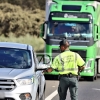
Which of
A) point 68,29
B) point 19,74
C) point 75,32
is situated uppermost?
point 19,74

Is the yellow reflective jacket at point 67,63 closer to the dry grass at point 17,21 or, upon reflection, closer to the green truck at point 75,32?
the green truck at point 75,32

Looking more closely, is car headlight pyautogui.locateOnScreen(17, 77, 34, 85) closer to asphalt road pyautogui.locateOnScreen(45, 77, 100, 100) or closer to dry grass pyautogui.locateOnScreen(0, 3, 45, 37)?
asphalt road pyautogui.locateOnScreen(45, 77, 100, 100)

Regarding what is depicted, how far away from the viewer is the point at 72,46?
21.5 m

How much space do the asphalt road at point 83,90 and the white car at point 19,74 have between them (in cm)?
382

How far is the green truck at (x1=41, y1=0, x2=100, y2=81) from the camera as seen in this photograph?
21484 mm

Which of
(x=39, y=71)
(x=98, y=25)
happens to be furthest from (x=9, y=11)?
(x=39, y=71)

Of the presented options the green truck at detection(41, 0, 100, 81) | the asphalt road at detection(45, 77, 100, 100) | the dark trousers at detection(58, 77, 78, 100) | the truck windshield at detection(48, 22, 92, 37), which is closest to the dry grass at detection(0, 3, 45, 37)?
the green truck at detection(41, 0, 100, 81)

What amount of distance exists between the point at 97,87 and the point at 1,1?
51032mm

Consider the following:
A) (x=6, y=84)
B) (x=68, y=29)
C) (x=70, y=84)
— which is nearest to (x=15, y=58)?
(x=6, y=84)

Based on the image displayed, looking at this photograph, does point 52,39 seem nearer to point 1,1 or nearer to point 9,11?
point 9,11

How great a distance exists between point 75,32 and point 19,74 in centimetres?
1102

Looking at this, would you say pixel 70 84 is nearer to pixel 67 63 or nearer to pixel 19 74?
pixel 67 63

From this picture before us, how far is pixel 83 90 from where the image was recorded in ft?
60.3

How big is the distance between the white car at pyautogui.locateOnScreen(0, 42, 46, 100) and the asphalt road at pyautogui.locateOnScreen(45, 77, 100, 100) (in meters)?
3.82
